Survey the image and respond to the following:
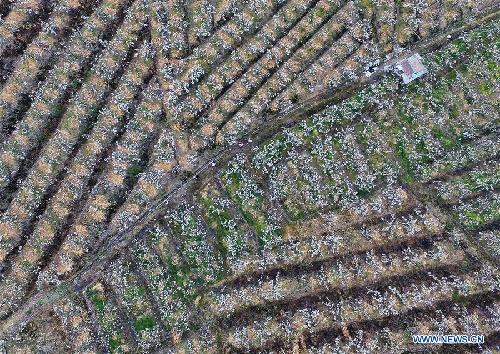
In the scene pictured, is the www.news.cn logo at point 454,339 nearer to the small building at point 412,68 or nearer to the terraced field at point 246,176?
the terraced field at point 246,176

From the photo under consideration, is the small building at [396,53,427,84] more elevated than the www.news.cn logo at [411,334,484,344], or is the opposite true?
the small building at [396,53,427,84]

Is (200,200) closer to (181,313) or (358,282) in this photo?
(181,313)

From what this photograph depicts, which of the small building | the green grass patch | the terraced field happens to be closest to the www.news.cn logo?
the terraced field

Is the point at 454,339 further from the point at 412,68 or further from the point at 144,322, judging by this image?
the point at 144,322

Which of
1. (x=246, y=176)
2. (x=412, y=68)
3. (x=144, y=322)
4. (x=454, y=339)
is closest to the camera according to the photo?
(x=454, y=339)

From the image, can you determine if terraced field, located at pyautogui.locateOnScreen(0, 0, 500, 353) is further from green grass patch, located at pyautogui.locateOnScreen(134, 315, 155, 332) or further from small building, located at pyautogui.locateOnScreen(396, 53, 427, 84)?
small building, located at pyautogui.locateOnScreen(396, 53, 427, 84)

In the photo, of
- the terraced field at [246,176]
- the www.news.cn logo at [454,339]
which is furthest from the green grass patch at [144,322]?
the www.news.cn logo at [454,339]

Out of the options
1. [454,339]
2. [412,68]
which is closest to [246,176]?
[412,68]
